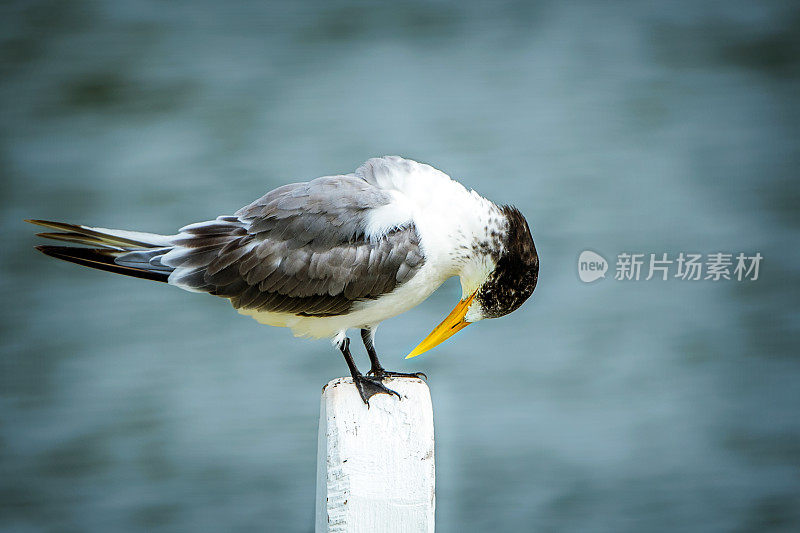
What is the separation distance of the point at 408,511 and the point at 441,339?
21.7 inches

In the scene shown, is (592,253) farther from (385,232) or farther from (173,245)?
(173,245)

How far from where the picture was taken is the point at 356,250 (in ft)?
8.16

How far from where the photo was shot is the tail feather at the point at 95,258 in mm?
2301

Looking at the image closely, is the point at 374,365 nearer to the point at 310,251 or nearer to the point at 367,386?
the point at 367,386

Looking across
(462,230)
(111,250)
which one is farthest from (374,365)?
(111,250)

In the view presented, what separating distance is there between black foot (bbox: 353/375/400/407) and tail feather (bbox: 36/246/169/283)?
59cm

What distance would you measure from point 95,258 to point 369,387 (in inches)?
30.8

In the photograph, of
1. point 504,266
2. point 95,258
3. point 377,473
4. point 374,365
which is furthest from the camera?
point 374,365

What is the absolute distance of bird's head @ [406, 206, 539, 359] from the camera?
8.02 feet

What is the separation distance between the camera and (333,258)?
249cm

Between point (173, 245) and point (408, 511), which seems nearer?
point (408, 511)

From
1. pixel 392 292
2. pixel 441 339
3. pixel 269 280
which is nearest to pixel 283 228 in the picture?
pixel 269 280

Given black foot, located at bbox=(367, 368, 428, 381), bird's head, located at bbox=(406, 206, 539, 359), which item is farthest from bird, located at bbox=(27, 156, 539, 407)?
black foot, located at bbox=(367, 368, 428, 381)

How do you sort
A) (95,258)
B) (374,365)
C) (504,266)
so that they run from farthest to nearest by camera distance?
(374,365) < (504,266) < (95,258)
